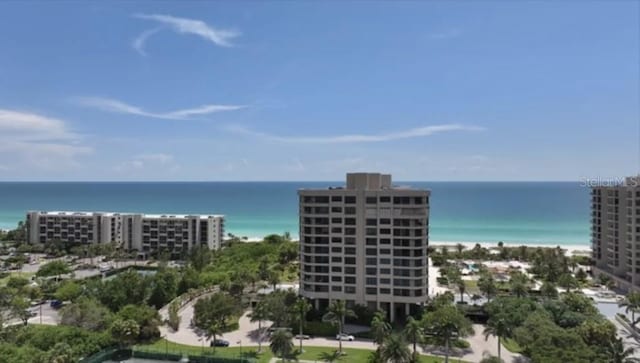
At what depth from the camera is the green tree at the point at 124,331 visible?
44.6 metres

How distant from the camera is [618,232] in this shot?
238 feet

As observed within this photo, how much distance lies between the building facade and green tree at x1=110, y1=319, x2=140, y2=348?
2230 inches

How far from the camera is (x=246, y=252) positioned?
89125mm

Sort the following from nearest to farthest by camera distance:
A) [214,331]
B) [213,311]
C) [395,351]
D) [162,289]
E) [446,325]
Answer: [395,351]
[446,325]
[214,331]
[213,311]
[162,289]

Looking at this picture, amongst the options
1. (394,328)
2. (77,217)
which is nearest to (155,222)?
(77,217)

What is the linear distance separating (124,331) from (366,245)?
1139 inches

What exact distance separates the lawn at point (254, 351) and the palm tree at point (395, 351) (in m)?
5.40

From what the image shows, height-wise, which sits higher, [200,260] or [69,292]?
[200,260]

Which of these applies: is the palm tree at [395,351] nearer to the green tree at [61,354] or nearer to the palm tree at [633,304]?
the green tree at [61,354]

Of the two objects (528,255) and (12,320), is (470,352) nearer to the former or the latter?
(12,320)

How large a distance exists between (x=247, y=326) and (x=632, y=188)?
61529 millimetres

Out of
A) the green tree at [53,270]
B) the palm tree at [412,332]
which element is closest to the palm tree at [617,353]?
the palm tree at [412,332]

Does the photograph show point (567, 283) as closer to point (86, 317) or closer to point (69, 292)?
point (86, 317)

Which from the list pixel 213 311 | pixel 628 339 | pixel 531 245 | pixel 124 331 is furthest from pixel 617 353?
pixel 531 245
